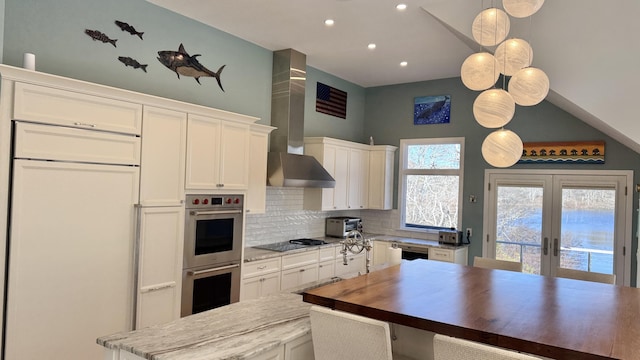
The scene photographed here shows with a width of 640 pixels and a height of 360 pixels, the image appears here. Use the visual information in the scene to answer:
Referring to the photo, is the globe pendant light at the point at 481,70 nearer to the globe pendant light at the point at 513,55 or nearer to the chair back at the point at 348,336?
the globe pendant light at the point at 513,55

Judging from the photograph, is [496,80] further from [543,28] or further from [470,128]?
[470,128]

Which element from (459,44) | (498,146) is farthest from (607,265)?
(498,146)

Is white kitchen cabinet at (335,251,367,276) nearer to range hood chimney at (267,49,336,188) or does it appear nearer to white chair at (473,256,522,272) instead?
range hood chimney at (267,49,336,188)

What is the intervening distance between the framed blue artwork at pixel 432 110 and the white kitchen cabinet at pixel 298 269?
2833 mm

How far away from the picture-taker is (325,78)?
255 inches

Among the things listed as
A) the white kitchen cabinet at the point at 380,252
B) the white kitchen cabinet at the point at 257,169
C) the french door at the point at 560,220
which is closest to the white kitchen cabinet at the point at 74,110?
the white kitchen cabinet at the point at 257,169

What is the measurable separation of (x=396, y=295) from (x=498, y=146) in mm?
1178

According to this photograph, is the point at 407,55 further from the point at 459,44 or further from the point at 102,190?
the point at 102,190

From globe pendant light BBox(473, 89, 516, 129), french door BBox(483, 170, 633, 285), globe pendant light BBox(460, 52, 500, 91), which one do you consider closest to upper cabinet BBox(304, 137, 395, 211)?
french door BBox(483, 170, 633, 285)

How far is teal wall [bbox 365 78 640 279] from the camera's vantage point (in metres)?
5.36

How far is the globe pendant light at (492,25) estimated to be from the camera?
8.89 ft

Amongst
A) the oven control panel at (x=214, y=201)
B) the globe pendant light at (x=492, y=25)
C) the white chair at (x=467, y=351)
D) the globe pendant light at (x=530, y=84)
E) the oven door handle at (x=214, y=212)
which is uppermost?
the globe pendant light at (x=492, y=25)

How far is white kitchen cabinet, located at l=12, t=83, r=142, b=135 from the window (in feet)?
15.0

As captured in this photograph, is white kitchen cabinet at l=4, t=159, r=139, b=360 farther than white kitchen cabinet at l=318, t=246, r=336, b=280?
No
